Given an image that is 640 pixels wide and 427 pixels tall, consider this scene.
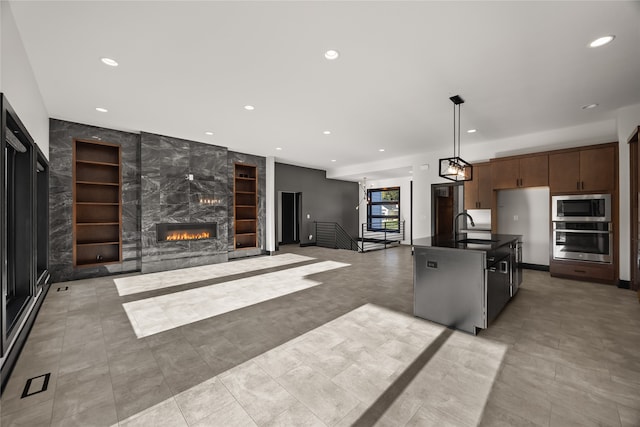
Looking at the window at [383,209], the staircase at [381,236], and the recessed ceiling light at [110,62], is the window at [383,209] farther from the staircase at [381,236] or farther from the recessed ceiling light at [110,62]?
the recessed ceiling light at [110,62]

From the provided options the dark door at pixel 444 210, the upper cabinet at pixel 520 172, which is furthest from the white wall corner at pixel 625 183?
the dark door at pixel 444 210

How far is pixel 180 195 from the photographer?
21.7ft

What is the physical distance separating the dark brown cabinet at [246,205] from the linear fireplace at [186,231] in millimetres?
1210

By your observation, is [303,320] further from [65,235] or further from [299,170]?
[299,170]

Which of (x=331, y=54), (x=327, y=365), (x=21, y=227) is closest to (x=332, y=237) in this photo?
(x=331, y=54)

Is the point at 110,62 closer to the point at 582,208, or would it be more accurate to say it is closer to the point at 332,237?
the point at 582,208

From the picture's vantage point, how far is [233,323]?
10.8 ft

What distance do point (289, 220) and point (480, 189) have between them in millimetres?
7238

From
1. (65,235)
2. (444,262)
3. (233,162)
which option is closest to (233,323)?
(444,262)

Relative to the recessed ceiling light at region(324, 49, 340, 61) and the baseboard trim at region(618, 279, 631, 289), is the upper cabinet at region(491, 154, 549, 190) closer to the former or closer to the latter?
the baseboard trim at region(618, 279, 631, 289)

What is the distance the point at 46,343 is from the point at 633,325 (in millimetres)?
6674

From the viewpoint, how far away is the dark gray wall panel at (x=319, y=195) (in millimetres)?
10234

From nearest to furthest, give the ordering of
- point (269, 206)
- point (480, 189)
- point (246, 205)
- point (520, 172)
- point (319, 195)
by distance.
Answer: point (520, 172), point (480, 189), point (246, 205), point (269, 206), point (319, 195)

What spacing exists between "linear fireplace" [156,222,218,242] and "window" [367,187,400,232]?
7.77m
